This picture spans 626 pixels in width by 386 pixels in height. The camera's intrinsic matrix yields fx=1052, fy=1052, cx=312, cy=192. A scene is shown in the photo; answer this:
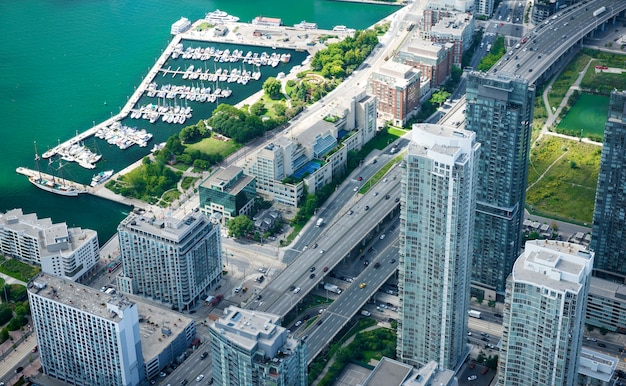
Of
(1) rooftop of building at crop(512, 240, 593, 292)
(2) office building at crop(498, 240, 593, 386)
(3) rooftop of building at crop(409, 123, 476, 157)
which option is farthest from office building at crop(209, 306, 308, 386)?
(3) rooftop of building at crop(409, 123, 476, 157)

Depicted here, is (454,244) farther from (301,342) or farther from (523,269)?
(301,342)

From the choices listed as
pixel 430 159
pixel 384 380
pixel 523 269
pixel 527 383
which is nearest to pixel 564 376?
pixel 527 383

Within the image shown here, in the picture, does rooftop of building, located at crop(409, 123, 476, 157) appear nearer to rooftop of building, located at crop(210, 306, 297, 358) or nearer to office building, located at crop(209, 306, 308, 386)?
rooftop of building, located at crop(210, 306, 297, 358)

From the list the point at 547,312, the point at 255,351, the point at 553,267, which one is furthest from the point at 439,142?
the point at 255,351

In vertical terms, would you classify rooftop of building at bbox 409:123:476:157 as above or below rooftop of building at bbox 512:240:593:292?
above

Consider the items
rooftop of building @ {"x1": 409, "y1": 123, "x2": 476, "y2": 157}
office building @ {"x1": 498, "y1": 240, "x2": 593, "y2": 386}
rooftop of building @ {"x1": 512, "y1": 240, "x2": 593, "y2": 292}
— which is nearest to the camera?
rooftop of building @ {"x1": 512, "y1": 240, "x2": 593, "y2": 292}

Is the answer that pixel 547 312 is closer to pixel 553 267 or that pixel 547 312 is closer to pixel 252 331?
pixel 553 267
